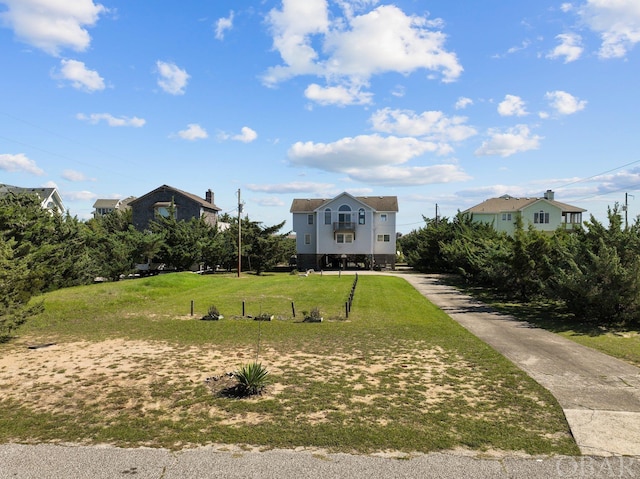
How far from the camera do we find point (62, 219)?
31141 mm

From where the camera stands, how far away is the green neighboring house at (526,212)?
5556 cm

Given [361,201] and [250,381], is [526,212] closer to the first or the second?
[361,201]

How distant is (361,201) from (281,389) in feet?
146

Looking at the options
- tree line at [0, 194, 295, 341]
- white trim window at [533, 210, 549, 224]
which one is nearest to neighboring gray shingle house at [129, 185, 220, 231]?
A: tree line at [0, 194, 295, 341]

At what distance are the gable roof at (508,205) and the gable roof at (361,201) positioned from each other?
11121 millimetres

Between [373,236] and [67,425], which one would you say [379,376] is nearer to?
[67,425]

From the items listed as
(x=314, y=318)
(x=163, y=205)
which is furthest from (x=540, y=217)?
(x=314, y=318)

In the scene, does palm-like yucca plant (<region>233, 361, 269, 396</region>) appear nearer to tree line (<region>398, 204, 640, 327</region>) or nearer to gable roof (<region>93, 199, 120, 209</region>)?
tree line (<region>398, 204, 640, 327</region>)

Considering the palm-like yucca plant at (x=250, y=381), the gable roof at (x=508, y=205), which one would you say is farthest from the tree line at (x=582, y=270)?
the gable roof at (x=508, y=205)

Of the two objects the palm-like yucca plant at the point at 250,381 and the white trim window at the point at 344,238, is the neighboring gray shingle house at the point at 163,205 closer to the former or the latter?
the white trim window at the point at 344,238

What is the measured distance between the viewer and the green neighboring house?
2188 inches

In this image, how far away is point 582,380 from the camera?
9.27 m

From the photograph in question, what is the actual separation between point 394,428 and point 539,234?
19.1 metres

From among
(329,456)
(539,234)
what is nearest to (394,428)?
(329,456)
